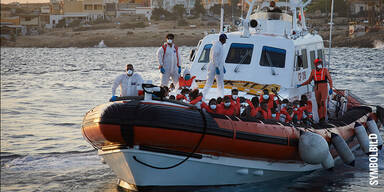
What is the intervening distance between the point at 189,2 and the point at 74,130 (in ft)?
336

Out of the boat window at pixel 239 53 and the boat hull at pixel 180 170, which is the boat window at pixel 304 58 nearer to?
the boat window at pixel 239 53

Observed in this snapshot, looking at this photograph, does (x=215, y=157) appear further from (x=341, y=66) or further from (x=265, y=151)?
(x=341, y=66)

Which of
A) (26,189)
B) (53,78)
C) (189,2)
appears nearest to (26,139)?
(26,189)

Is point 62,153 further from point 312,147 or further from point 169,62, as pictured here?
point 312,147

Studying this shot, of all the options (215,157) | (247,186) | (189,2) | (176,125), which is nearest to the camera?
(176,125)

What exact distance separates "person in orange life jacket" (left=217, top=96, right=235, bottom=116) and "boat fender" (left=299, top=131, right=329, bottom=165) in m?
1.20

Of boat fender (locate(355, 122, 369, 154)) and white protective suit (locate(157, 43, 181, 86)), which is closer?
boat fender (locate(355, 122, 369, 154))

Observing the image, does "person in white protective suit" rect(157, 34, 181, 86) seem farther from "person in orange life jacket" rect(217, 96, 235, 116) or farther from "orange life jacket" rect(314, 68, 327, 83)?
"person in orange life jacket" rect(217, 96, 235, 116)

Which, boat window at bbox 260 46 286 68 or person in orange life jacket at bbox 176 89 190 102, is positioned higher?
boat window at bbox 260 46 286 68

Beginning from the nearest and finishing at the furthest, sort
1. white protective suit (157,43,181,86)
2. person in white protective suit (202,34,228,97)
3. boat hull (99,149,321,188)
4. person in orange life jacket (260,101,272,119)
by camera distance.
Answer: boat hull (99,149,321,188) → person in orange life jacket (260,101,272,119) → person in white protective suit (202,34,228,97) → white protective suit (157,43,181,86)

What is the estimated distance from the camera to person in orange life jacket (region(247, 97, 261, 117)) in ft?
32.9

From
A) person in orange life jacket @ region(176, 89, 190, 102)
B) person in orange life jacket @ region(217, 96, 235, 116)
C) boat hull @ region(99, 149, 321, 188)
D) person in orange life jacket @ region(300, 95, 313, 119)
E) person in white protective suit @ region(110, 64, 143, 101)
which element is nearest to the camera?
boat hull @ region(99, 149, 321, 188)

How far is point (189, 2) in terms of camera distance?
117m

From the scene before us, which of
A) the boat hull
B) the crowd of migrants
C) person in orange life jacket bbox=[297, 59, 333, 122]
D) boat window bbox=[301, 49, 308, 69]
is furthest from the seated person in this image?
the boat hull
